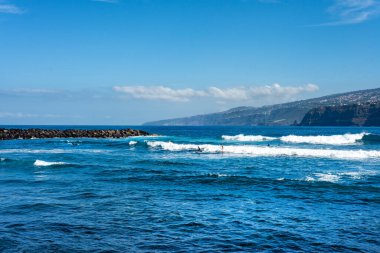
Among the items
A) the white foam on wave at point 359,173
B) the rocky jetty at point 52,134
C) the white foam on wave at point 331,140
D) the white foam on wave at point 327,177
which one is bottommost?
the white foam on wave at point 359,173

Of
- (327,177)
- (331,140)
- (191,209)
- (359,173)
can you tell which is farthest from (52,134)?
(191,209)

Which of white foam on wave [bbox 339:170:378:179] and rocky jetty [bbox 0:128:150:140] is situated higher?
rocky jetty [bbox 0:128:150:140]

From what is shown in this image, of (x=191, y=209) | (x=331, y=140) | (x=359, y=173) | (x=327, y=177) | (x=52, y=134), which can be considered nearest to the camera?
(x=191, y=209)

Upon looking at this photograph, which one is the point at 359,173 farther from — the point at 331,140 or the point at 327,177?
the point at 331,140

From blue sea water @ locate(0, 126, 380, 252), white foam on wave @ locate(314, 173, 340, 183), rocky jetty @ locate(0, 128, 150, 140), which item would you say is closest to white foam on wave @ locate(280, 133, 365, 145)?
blue sea water @ locate(0, 126, 380, 252)

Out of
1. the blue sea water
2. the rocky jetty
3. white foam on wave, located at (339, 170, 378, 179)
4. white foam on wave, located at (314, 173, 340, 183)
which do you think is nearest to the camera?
the blue sea water

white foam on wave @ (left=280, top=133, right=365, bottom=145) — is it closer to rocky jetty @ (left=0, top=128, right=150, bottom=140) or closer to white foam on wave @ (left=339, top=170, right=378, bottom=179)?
rocky jetty @ (left=0, top=128, right=150, bottom=140)

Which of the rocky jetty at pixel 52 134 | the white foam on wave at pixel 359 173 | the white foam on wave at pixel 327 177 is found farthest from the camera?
the rocky jetty at pixel 52 134

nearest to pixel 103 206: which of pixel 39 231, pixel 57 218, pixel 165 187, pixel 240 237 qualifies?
pixel 57 218

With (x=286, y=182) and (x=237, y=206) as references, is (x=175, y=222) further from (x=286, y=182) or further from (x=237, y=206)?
(x=286, y=182)

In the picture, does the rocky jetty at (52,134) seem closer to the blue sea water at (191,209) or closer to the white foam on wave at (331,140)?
the white foam on wave at (331,140)

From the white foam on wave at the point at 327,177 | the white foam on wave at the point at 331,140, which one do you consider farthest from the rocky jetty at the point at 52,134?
the white foam on wave at the point at 327,177

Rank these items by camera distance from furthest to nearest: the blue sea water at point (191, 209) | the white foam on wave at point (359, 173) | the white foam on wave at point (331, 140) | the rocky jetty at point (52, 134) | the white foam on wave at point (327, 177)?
the rocky jetty at point (52, 134) → the white foam on wave at point (331, 140) → the white foam on wave at point (359, 173) → the white foam on wave at point (327, 177) → the blue sea water at point (191, 209)

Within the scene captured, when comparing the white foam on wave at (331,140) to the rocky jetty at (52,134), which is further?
the rocky jetty at (52,134)
